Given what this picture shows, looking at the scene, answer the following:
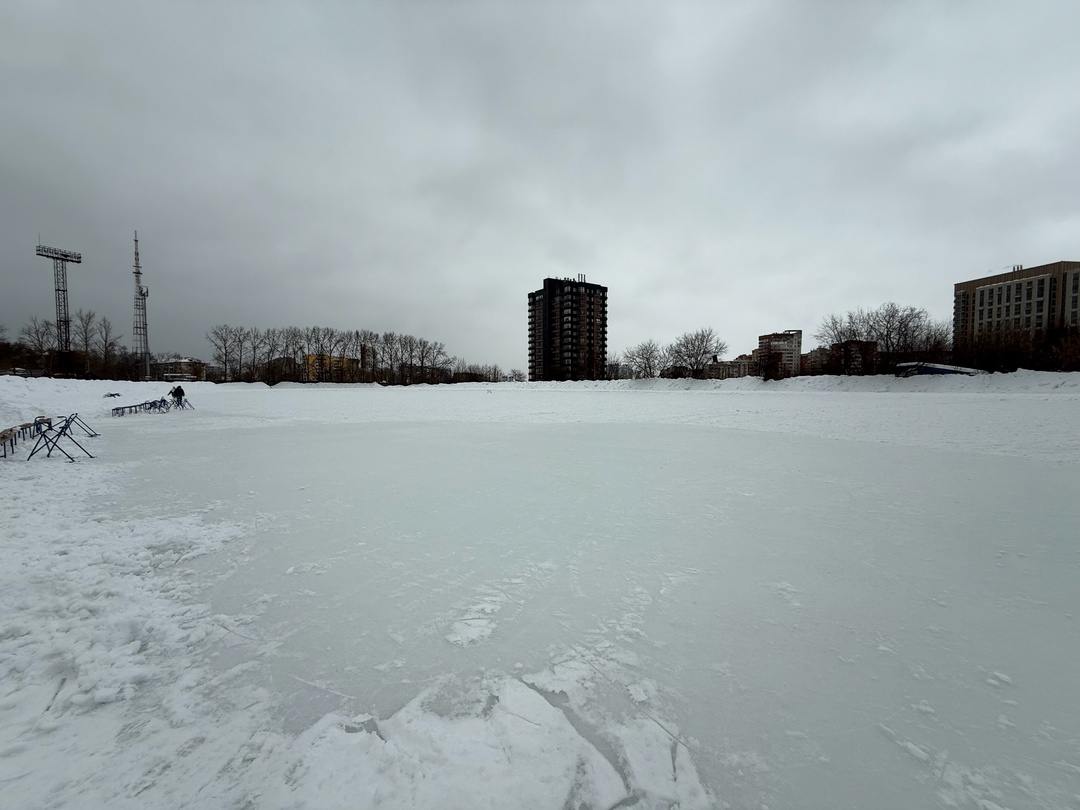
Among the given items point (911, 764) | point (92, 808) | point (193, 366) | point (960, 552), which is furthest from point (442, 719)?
point (193, 366)

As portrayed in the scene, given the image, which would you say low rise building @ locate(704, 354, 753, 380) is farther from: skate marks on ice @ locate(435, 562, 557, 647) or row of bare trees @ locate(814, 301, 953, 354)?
skate marks on ice @ locate(435, 562, 557, 647)

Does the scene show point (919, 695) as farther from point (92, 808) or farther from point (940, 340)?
point (940, 340)

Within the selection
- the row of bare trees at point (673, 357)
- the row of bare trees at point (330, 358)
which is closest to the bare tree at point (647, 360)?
the row of bare trees at point (673, 357)

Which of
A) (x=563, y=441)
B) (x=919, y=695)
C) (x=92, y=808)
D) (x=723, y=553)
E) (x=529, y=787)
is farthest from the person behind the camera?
(x=563, y=441)

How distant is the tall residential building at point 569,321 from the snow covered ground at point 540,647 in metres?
124

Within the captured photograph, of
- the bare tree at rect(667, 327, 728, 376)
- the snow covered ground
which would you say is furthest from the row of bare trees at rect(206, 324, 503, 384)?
the snow covered ground

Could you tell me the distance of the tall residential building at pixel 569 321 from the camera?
13388cm

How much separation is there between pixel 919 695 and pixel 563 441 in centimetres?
1087

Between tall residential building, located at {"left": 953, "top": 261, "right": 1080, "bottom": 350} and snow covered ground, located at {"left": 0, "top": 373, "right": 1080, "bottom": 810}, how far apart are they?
96.4m

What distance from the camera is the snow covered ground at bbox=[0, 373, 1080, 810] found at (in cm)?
216

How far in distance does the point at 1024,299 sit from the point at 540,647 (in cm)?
12174

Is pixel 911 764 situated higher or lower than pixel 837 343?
lower

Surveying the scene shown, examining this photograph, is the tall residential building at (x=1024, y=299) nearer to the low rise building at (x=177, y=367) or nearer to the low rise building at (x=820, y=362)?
the low rise building at (x=820, y=362)

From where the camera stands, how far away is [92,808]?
6.47 feet
